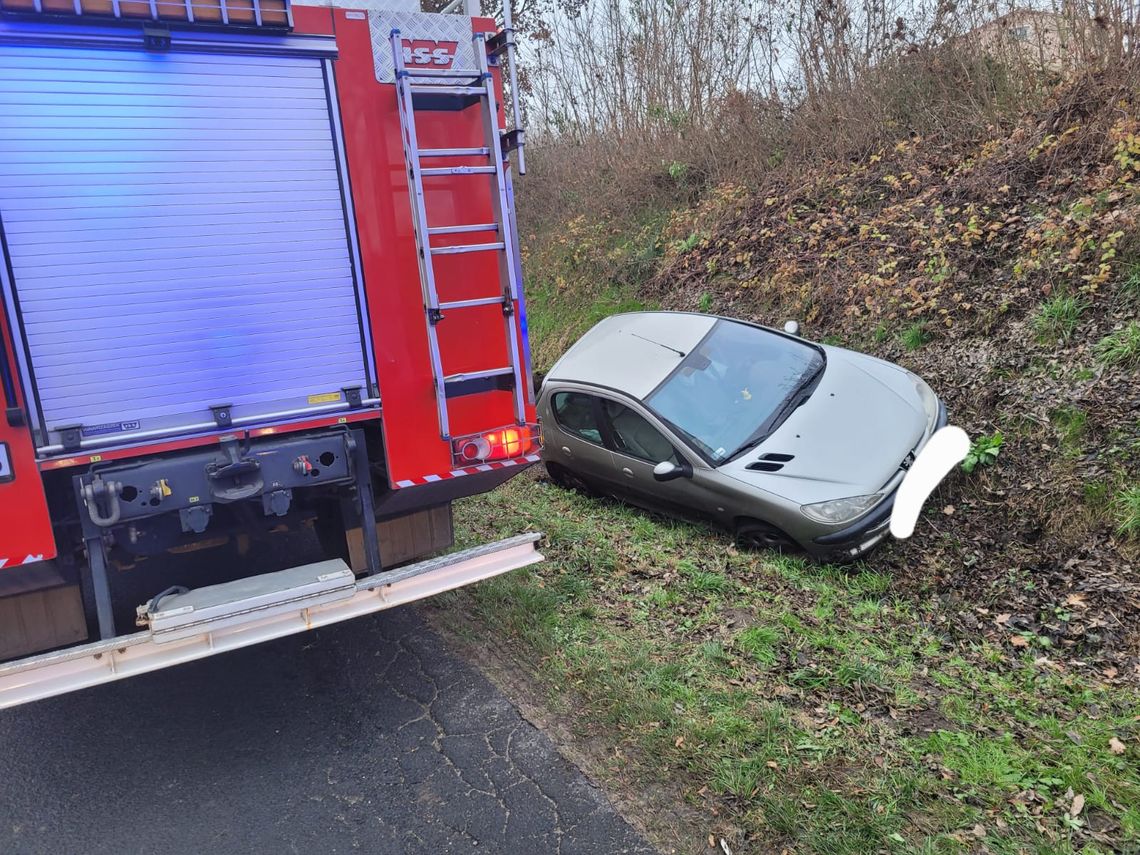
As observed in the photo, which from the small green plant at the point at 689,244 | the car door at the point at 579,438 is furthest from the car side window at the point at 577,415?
the small green plant at the point at 689,244

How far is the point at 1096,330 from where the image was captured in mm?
6266

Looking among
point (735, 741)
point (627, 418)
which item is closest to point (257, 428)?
point (735, 741)

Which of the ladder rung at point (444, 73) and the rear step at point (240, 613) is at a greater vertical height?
the ladder rung at point (444, 73)

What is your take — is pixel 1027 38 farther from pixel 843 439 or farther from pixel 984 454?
pixel 843 439

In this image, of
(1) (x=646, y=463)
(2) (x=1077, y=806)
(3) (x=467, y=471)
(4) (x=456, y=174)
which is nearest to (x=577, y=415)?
(1) (x=646, y=463)

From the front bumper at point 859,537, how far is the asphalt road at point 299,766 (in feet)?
8.14

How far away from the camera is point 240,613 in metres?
3.63

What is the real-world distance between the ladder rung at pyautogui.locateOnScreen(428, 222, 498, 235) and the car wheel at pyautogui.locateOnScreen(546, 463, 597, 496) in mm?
3360

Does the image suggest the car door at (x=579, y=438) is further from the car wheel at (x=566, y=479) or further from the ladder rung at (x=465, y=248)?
the ladder rung at (x=465, y=248)

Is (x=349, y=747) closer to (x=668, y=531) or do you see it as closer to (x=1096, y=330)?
(x=668, y=531)

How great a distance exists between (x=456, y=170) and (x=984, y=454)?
428cm

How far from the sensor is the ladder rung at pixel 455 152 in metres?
4.13

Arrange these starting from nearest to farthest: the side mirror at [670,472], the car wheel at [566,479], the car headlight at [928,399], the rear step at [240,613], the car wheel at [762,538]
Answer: the rear step at [240,613] < the car wheel at [762,538] < the side mirror at [670,472] < the car headlight at [928,399] < the car wheel at [566,479]

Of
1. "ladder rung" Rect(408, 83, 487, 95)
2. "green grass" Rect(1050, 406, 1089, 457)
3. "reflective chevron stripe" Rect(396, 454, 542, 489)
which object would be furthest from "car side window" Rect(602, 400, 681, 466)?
"ladder rung" Rect(408, 83, 487, 95)
